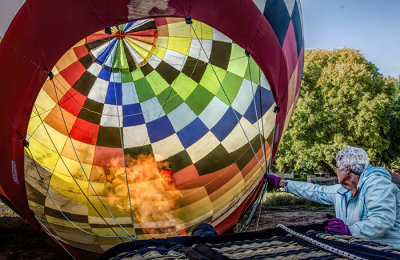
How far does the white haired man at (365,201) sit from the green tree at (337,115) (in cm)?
1356

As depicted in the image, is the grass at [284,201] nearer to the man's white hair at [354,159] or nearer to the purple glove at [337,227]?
the man's white hair at [354,159]

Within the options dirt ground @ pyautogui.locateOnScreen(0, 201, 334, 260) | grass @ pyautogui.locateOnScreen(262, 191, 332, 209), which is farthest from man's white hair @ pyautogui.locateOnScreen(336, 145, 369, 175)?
grass @ pyautogui.locateOnScreen(262, 191, 332, 209)

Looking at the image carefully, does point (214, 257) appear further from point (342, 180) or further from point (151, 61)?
point (151, 61)

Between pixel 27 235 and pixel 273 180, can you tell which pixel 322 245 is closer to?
pixel 273 180

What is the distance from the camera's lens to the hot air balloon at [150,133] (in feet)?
13.4

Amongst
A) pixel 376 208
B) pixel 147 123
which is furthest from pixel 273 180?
pixel 147 123

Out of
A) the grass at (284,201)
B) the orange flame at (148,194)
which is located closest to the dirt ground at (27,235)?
the orange flame at (148,194)

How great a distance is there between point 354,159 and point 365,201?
29 cm

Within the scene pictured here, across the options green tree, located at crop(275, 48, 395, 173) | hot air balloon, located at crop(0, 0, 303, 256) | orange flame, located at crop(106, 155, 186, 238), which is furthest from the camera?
green tree, located at crop(275, 48, 395, 173)

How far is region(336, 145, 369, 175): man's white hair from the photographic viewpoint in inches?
84.9

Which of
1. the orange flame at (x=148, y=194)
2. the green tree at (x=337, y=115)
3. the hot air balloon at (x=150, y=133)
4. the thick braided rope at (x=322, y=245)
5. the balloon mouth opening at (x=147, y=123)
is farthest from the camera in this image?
the green tree at (x=337, y=115)

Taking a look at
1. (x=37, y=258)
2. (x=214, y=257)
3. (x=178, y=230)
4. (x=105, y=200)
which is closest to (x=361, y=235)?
(x=214, y=257)

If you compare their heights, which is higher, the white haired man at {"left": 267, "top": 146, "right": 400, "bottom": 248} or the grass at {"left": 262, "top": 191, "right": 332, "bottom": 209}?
the white haired man at {"left": 267, "top": 146, "right": 400, "bottom": 248}

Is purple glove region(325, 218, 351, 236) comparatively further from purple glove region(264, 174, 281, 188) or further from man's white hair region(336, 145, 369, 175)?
purple glove region(264, 174, 281, 188)
